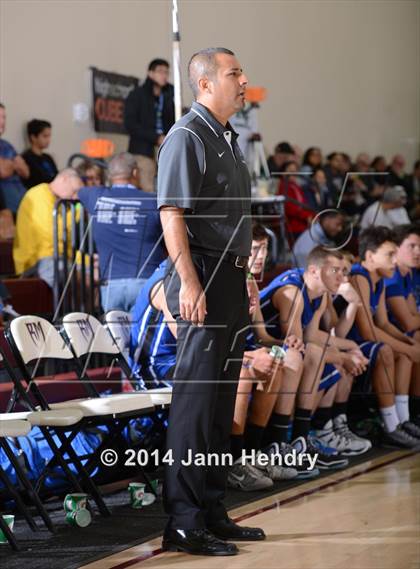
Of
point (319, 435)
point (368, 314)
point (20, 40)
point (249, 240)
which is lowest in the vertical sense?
point (319, 435)

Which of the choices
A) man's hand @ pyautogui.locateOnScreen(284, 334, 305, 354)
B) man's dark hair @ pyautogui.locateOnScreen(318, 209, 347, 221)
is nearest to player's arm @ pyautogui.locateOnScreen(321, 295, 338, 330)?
man's hand @ pyautogui.locateOnScreen(284, 334, 305, 354)

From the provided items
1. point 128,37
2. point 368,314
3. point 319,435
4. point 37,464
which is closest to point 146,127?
point 128,37

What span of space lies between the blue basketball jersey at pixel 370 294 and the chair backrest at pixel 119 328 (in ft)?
5.10

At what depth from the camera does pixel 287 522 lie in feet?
12.5

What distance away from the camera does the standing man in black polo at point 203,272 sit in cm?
327

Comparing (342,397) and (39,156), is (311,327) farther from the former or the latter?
(39,156)

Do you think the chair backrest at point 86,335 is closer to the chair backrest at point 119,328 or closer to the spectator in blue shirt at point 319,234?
the chair backrest at point 119,328

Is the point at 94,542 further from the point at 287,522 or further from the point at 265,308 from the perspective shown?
the point at 265,308

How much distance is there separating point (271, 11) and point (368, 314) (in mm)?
2982

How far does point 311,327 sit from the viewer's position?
5102mm

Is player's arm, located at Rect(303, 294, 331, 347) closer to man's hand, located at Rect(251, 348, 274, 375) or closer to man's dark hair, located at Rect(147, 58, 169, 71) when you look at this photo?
man's hand, located at Rect(251, 348, 274, 375)

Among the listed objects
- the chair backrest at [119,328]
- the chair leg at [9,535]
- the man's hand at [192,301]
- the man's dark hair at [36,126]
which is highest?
the man's dark hair at [36,126]

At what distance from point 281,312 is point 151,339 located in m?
0.82

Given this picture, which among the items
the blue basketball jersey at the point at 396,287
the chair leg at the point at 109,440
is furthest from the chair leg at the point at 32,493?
the blue basketball jersey at the point at 396,287
